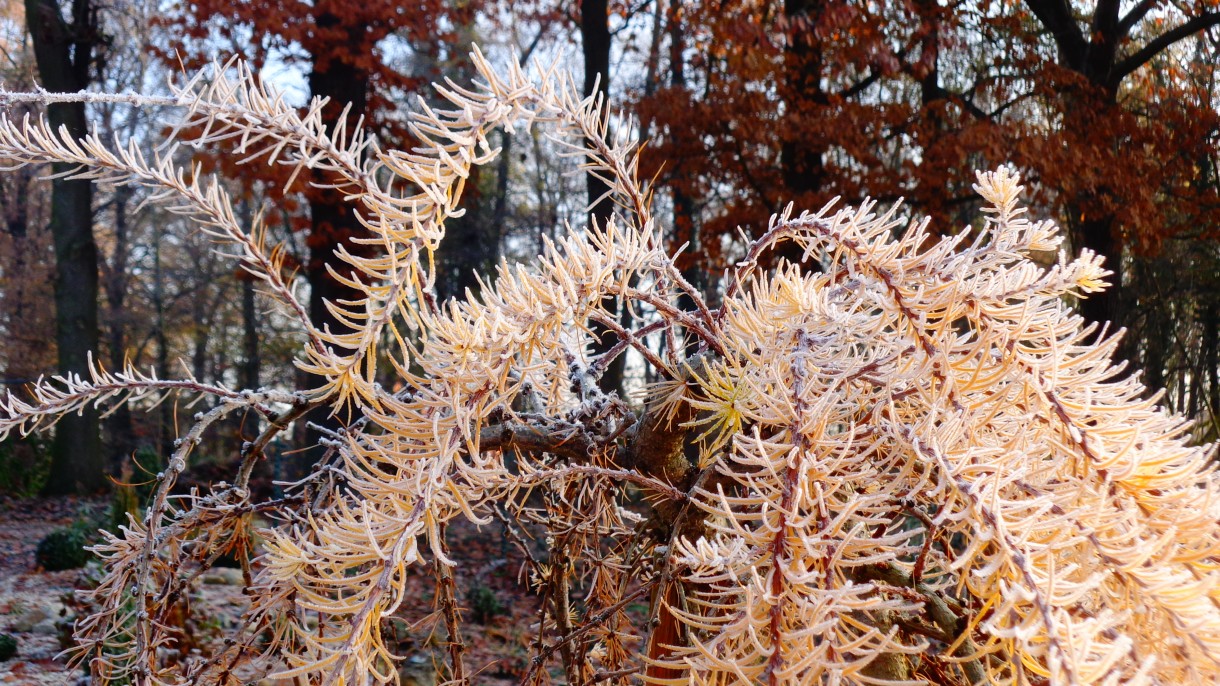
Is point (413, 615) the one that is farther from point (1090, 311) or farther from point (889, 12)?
point (889, 12)

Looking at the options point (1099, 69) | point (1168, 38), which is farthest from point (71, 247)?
point (1168, 38)

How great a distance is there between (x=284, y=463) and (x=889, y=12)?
8.07 metres

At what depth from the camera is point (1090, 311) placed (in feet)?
18.6

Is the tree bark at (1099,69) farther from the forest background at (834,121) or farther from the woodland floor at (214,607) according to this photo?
the woodland floor at (214,607)

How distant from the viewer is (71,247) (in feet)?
24.2

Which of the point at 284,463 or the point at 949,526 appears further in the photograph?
the point at 284,463

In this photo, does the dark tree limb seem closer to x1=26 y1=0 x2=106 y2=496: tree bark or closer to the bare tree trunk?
x1=26 y1=0 x2=106 y2=496: tree bark

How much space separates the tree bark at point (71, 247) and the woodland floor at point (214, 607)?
0.43m

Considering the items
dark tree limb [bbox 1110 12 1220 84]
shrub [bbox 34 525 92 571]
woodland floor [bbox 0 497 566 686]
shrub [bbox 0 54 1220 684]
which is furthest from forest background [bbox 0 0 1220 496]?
shrub [bbox 0 54 1220 684]

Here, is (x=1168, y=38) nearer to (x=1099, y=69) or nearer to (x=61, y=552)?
(x=1099, y=69)

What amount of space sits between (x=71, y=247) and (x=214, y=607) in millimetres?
4908

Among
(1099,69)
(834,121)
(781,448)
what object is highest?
(1099,69)

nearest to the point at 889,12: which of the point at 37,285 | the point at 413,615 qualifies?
the point at 413,615

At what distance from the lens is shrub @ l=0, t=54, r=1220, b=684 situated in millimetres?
387
